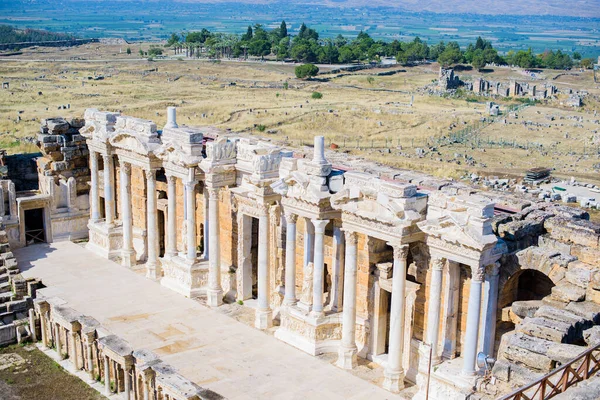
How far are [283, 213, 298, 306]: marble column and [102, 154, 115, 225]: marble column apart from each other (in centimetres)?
953

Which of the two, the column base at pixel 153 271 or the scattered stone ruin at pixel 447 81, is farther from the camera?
the scattered stone ruin at pixel 447 81

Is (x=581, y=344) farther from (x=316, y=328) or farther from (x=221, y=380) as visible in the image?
(x=221, y=380)

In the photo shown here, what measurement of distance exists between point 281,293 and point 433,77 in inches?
3679

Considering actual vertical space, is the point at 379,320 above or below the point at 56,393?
above

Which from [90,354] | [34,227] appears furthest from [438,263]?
[34,227]

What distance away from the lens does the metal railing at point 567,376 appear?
11406mm

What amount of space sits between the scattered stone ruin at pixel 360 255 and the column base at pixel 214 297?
0.07 m

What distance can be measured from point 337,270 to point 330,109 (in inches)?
2155

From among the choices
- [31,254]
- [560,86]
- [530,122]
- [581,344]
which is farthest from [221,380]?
[560,86]

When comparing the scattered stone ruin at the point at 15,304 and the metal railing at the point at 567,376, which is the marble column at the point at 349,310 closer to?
the metal railing at the point at 567,376

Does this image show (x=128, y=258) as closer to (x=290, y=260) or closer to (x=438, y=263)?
(x=290, y=260)

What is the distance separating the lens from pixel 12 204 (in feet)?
93.6

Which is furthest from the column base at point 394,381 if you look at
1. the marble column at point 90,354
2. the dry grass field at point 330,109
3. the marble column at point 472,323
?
the dry grass field at point 330,109

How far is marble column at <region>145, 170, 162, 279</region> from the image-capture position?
25422 millimetres
